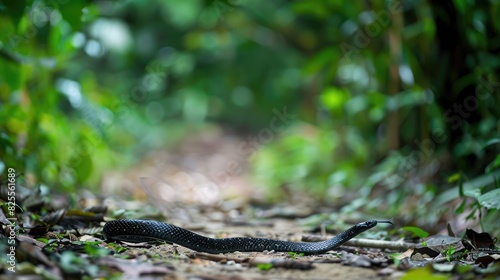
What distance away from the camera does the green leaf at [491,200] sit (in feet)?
9.62

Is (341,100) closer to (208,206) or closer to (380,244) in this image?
(208,206)

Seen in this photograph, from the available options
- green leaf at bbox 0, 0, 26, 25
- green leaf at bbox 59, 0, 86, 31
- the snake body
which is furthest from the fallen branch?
green leaf at bbox 0, 0, 26, 25

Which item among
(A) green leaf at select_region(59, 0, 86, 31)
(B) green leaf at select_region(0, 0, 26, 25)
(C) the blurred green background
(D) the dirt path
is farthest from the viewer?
(C) the blurred green background

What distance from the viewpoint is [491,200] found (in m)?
2.96

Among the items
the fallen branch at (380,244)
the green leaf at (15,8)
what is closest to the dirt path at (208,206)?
the fallen branch at (380,244)

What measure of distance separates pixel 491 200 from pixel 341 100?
9.93ft

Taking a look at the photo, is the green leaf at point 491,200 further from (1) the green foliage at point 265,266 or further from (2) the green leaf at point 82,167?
(2) the green leaf at point 82,167

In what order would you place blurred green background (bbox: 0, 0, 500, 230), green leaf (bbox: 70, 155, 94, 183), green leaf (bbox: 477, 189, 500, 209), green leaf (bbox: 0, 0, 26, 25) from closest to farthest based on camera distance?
green leaf (bbox: 0, 0, 26, 25), green leaf (bbox: 477, 189, 500, 209), blurred green background (bbox: 0, 0, 500, 230), green leaf (bbox: 70, 155, 94, 183)

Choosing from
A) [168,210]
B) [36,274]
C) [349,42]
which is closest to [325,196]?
[349,42]

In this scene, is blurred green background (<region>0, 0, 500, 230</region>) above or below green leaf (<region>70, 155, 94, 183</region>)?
above

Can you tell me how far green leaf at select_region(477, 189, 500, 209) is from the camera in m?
2.93

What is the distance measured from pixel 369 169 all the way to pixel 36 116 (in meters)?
3.17

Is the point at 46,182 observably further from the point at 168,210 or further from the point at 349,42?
the point at 349,42

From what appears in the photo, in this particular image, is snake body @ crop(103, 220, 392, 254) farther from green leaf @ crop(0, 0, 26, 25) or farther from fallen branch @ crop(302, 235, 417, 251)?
green leaf @ crop(0, 0, 26, 25)
